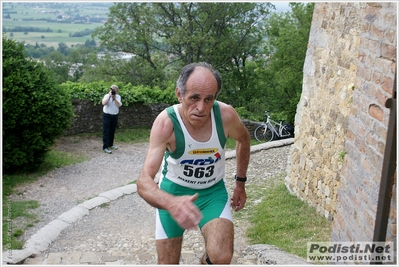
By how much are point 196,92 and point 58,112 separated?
7354 mm

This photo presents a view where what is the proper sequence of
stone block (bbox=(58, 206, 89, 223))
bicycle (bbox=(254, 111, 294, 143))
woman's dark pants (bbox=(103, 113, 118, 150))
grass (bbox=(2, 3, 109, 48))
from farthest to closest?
1. grass (bbox=(2, 3, 109, 48))
2. bicycle (bbox=(254, 111, 294, 143))
3. woman's dark pants (bbox=(103, 113, 118, 150))
4. stone block (bbox=(58, 206, 89, 223))

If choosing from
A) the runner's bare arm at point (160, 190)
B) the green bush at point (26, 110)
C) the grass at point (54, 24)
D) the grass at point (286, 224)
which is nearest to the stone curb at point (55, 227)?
the green bush at point (26, 110)

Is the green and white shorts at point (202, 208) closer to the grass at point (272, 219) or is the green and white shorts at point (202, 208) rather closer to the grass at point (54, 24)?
the grass at point (272, 219)

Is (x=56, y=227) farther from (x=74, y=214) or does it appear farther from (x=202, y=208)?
(x=202, y=208)

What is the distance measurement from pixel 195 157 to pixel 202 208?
375mm

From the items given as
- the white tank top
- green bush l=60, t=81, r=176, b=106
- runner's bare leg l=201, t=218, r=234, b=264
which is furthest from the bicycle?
runner's bare leg l=201, t=218, r=234, b=264

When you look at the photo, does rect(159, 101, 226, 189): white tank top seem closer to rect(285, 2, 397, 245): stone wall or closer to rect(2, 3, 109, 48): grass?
rect(285, 2, 397, 245): stone wall

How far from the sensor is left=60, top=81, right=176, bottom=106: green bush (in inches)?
541

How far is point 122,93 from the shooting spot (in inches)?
567

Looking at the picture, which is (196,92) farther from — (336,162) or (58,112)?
(58,112)

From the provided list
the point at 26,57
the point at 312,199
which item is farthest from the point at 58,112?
the point at 312,199

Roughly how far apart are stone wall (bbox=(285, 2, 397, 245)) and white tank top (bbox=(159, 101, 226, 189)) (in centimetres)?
87

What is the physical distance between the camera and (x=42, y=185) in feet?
31.8

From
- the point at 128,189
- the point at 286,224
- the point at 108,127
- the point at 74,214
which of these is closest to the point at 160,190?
the point at 286,224
